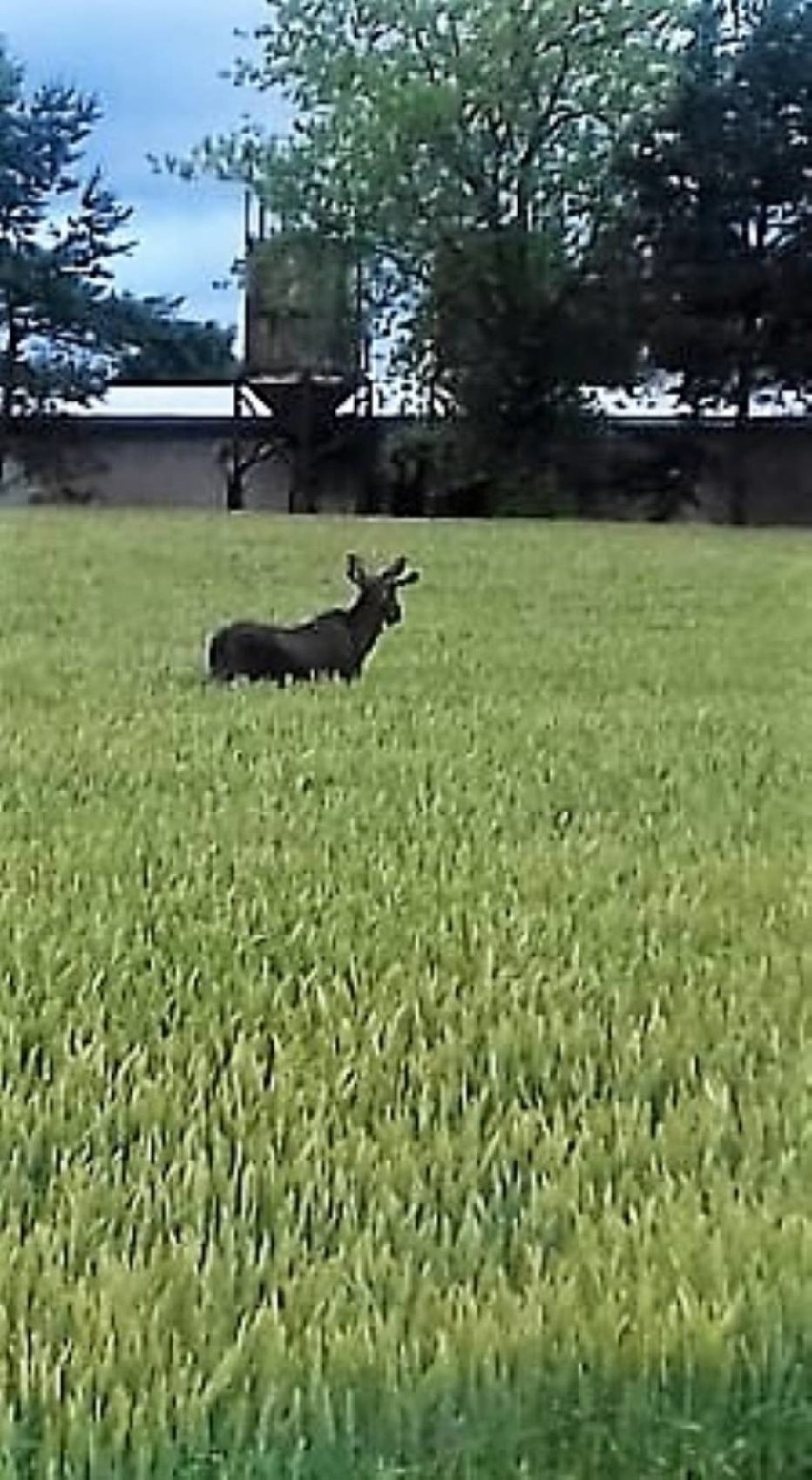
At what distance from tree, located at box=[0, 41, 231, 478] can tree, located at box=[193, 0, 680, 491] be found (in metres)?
1.96

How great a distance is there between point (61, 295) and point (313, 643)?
4.04 metres

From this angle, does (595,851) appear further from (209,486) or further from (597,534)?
(209,486)

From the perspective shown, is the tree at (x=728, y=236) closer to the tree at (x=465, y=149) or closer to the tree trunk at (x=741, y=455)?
the tree trunk at (x=741, y=455)

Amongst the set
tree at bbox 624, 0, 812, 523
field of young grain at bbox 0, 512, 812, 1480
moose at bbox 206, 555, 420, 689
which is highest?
tree at bbox 624, 0, 812, 523

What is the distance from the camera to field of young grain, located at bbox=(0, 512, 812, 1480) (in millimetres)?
980

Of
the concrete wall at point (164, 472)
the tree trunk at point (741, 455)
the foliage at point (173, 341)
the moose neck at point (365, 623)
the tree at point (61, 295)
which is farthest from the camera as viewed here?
the tree trunk at point (741, 455)

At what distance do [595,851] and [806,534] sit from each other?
7903mm

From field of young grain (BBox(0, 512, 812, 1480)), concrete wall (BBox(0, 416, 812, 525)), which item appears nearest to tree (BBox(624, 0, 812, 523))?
concrete wall (BBox(0, 416, 812, 525))

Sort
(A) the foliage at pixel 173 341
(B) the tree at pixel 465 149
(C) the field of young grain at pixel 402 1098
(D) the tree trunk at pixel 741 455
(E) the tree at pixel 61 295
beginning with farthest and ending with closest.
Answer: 1. (D) the tree trunk at pixel 741 455
2. (B) the tree at pixel 465 149
3. (A) the foliage at pixel 173 341
4. (E) the tree at pixel 61 295
5. (C) the field of young grain at pixel 402 1098

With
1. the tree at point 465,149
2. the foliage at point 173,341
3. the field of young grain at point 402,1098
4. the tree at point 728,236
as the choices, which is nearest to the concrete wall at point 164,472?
the foliage at point 173,341

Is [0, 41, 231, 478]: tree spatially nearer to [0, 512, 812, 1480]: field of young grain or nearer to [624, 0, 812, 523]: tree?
[0, 512, 812, 1480]: field of young grain

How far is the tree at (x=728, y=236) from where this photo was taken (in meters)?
12.8

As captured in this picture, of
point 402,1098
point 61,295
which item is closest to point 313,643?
point 402,1098

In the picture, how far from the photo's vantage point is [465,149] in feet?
39.2
